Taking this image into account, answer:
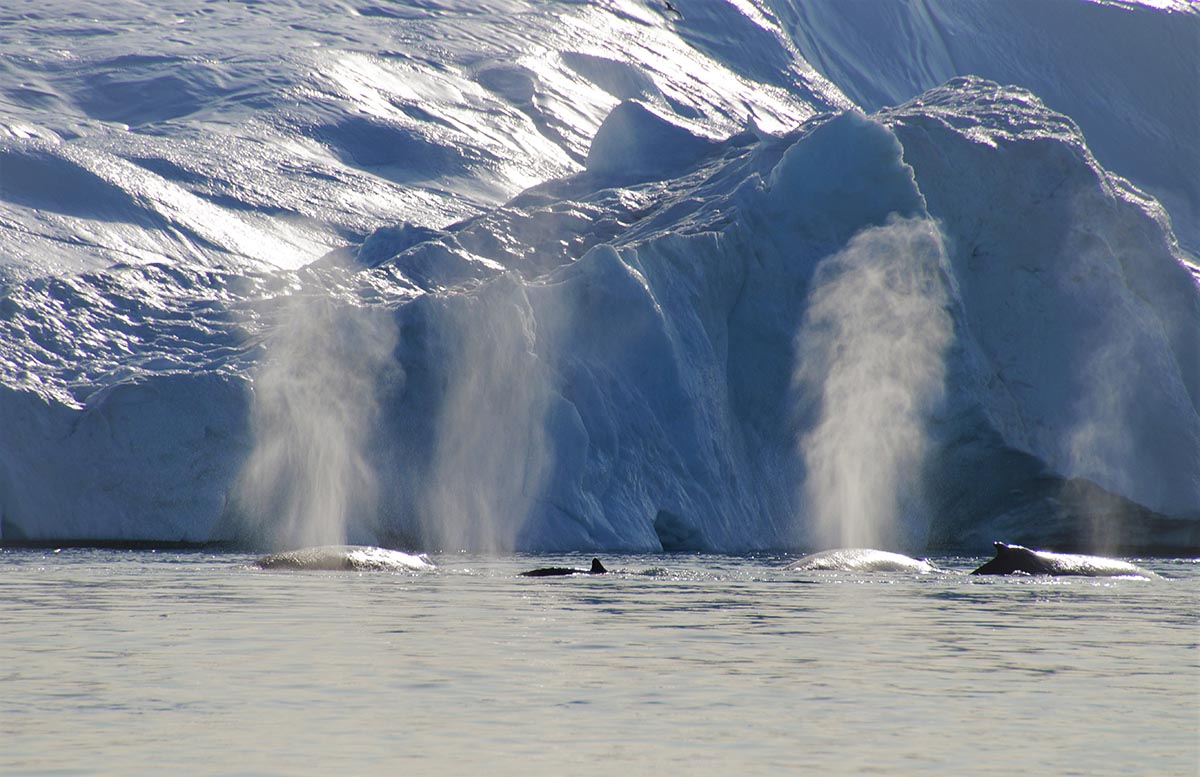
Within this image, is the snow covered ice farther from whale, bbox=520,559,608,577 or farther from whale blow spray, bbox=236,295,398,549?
whale, bbox=520,559,608,577

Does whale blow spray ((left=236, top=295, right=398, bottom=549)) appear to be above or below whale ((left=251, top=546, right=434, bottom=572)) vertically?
above

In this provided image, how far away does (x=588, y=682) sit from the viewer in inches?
377

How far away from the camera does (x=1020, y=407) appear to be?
105 feet

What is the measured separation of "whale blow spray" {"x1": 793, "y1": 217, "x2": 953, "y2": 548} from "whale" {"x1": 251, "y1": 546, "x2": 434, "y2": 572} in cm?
1017

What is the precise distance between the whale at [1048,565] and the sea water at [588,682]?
4655mm

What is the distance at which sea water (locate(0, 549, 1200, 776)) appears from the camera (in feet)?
23.4

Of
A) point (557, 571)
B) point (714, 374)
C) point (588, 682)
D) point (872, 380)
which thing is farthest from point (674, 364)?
point (588, 682)

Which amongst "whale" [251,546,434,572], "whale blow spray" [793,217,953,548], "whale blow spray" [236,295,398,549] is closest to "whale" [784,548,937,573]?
"whale" [251,546,434,572]

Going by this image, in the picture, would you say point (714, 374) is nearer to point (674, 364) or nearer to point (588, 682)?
point (674, 364)

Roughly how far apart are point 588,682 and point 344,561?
13.3m

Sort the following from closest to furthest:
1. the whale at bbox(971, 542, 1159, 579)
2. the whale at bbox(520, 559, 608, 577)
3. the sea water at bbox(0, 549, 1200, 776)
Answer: the sea water at bbox(0, 549, 1200, 776)
the whale at bbox(520, 559, 608, 577)
the whale at bbox(971, 542, 1159, 579)

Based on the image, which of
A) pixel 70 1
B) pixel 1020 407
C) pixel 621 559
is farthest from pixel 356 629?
pixel 70 1

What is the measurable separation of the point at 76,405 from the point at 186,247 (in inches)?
838

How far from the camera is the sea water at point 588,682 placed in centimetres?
714
